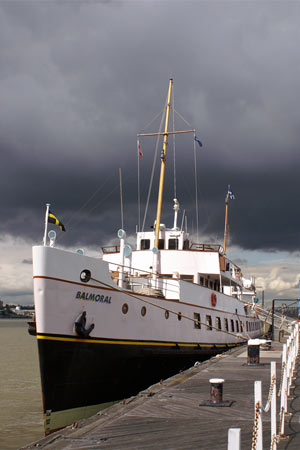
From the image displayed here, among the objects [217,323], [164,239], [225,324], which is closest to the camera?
[217,323]

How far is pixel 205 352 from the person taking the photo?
2214 centimetres

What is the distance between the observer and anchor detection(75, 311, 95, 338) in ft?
45.5

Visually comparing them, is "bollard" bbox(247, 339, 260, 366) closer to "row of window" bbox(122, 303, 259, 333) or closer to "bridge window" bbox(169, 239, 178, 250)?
"row of window" bbox(122, 303, 259, 333)

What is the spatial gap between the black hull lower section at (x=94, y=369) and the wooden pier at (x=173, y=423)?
2.37m

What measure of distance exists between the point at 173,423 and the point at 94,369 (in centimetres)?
614

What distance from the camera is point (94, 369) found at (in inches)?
571

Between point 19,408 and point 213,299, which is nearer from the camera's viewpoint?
point 19,408

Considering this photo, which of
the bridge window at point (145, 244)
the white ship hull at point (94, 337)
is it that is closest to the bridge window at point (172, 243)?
the bridge window at point (145, 244)

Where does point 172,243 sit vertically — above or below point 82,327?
above

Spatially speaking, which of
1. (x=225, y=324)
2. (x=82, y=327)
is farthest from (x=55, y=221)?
(x=225, y=324)

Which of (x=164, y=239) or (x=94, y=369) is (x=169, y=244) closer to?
(x=164, y=239)

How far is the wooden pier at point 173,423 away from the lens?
24.8 feet

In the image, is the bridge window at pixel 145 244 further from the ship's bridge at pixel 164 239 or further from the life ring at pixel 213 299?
the life ring at pixel 213 299

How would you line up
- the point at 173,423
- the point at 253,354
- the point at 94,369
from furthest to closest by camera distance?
the point at 253,354
the point at 94,369
the point at 173,423
